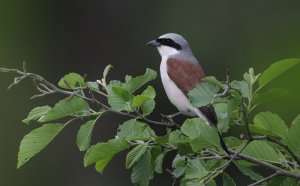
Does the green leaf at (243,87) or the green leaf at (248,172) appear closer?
the green leaf at (243,87)

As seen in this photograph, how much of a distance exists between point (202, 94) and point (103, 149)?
1.60ft

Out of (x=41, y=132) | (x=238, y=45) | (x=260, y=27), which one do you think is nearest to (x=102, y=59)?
(x=238, y=45)

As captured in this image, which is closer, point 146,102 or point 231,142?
point 146,102

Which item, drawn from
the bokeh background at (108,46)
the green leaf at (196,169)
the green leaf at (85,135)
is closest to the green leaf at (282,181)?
the green leaf at (196,169)

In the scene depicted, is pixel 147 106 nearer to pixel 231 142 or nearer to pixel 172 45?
pixel 231 142

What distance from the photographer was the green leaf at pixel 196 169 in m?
3.56

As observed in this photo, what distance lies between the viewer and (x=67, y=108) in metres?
3.72

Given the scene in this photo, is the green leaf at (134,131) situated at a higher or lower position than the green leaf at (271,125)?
higher

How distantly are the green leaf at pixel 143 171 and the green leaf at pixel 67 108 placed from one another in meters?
0.36

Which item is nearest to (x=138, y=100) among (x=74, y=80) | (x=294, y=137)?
(x=74, y=80)

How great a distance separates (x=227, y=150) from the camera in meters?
3.72

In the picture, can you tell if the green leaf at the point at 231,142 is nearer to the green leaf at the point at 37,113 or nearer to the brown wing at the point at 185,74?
the green leaf at the point at 37,113

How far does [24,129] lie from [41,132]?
9567mm

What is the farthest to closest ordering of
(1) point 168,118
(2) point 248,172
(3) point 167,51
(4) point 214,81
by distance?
(3) point 167,51 → (1) point 168,118 → (2) point 248,172 → (4) point 214,81
